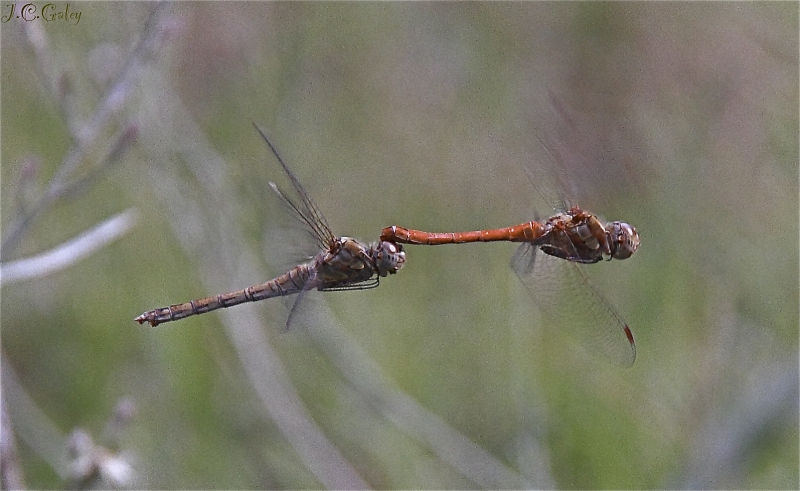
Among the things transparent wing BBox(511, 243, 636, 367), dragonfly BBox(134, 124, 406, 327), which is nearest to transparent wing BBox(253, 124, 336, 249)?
dragonfly BBox(134, 124, 406, 327)

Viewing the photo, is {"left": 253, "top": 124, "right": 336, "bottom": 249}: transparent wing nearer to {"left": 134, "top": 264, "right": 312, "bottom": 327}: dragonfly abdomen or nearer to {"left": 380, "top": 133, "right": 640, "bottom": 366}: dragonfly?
{"left": 134, "top": 264, "right": 312, "bottom": 327}: dragonfly abdomen

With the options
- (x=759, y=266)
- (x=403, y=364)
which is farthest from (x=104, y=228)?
(x=759, y=266)

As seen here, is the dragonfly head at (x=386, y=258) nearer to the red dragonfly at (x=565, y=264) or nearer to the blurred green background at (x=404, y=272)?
the red dragonfly at (x=565, y=264)

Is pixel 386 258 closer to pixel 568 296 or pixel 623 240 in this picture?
pixel 568 296

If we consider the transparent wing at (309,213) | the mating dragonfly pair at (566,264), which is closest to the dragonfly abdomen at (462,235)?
the mating dragonfly pair at (566,264)

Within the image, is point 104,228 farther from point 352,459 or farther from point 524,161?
point 352,459

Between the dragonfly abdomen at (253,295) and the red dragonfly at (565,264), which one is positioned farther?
the red dragonfly at (565,264)
